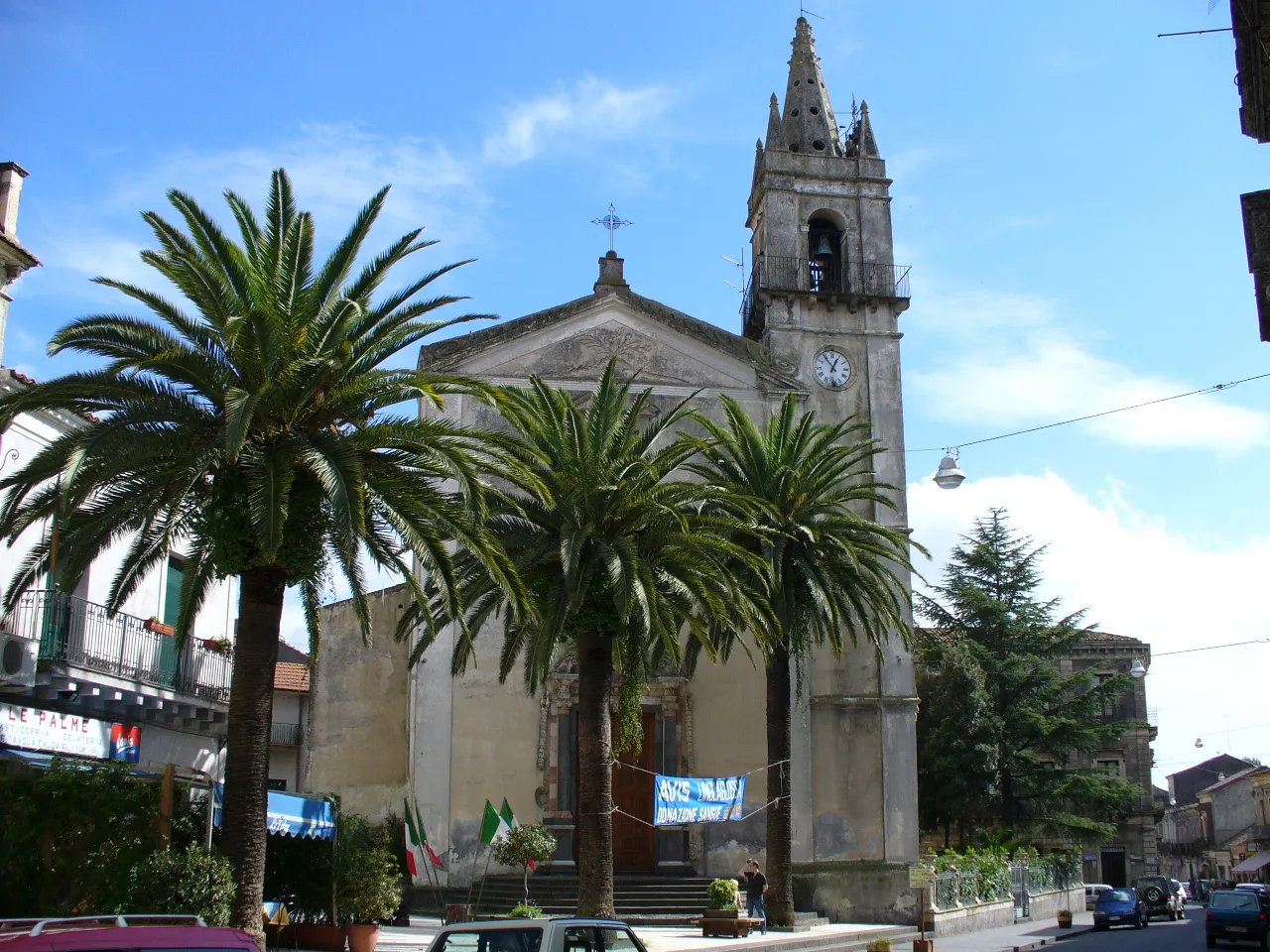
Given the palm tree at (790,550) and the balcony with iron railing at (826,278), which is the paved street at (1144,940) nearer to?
the palm tree at (790,550)

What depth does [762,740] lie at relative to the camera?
30188 millimetres

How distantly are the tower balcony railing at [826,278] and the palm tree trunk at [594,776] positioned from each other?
14992 mm

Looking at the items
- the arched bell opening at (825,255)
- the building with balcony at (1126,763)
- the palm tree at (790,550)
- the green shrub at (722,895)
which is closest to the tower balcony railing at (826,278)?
the arched bell opening at (825,255)

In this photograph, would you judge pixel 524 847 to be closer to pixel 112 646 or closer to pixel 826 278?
pixel 112 646

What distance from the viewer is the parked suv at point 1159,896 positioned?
42.4 meters

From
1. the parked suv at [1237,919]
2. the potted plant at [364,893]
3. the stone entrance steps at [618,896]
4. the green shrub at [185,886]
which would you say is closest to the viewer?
the green shrub at [185,886]

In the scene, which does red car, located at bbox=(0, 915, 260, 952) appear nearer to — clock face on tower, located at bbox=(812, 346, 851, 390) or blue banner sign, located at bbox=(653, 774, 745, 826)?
blue banner sign, located at bbox=(653, 774, 745, 826)

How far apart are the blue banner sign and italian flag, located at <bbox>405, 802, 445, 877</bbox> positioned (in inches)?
178

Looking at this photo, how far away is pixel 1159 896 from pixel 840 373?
73.3 ft

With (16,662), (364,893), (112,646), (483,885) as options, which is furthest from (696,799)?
(16,662)

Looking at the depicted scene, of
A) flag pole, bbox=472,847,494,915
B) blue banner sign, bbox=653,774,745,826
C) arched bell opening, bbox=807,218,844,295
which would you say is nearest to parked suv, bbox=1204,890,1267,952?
blue banner sign, bbox=653,774,745,826

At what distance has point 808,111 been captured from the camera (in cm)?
3697

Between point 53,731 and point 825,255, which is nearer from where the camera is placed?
point 53,731

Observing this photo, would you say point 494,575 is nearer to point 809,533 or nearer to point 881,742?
point 809,533
